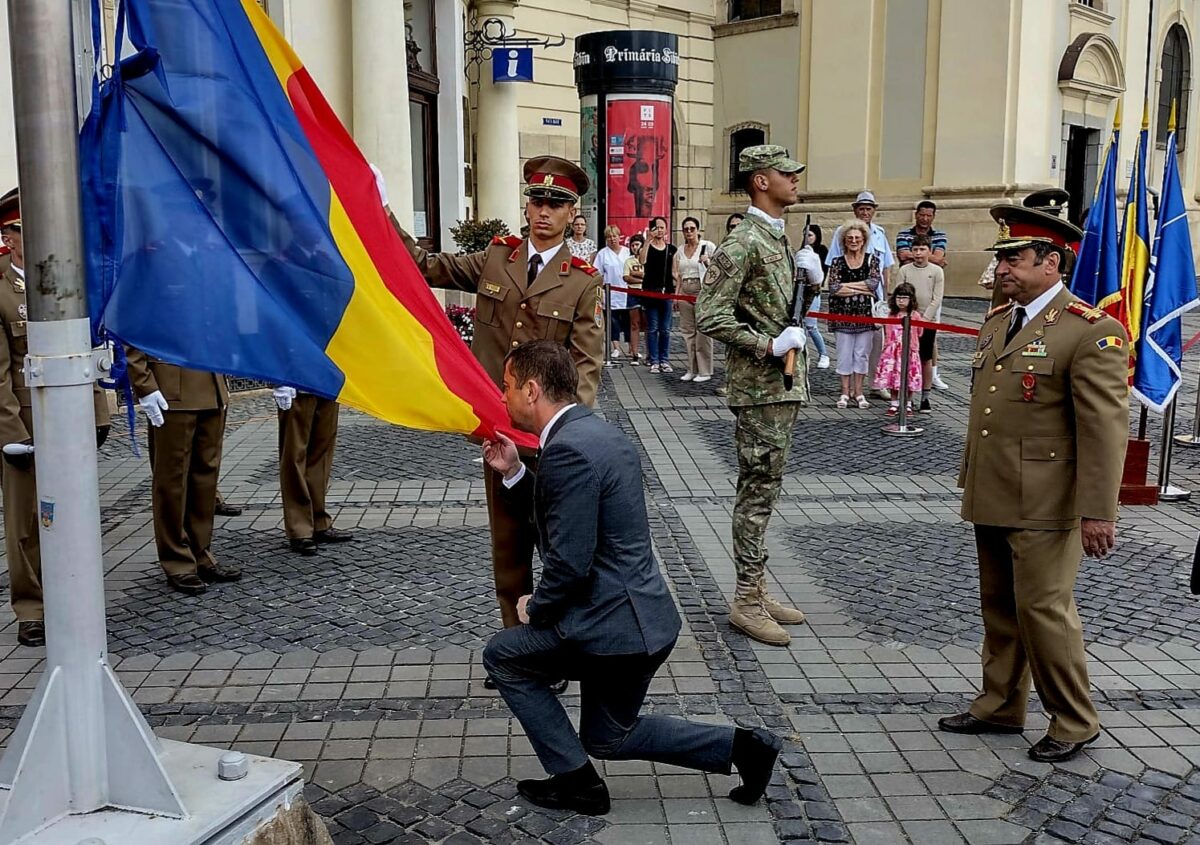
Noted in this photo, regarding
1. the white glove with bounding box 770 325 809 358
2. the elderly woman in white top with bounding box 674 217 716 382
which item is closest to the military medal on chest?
the white glove with bounding box 770 325 809 358

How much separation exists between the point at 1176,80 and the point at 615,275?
2597 centimetres

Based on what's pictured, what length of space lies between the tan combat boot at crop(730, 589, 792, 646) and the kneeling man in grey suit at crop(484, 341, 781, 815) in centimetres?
156

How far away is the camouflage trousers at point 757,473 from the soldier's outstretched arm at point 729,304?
0.99ft

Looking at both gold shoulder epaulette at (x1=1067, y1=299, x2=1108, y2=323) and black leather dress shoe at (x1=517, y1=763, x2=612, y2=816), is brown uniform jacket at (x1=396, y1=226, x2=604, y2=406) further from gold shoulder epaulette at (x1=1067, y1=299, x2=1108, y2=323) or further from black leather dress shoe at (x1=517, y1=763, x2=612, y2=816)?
gold shoulder epaulette at (x1=1067, y1=299, x2=1108, y2=323)

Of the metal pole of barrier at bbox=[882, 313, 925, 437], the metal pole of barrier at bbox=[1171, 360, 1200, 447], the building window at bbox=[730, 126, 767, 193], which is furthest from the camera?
the building window at bbox=[730, 126, 767, 193]

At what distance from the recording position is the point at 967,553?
22.9 feet

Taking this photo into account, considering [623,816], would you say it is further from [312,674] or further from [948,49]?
[948,49]

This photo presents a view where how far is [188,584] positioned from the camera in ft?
20.3

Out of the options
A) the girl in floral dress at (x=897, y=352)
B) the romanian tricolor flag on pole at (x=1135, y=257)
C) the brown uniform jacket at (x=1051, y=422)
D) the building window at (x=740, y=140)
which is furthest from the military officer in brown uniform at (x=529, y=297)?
the building window at (x=740, y=140)

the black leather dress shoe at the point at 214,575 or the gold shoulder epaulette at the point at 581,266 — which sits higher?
the gold shoulder epaulette at the point at 581,266

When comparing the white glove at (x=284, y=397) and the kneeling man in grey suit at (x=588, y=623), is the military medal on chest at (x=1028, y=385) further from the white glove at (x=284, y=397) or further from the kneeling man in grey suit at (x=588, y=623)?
the white glove at (x=284, y=397)

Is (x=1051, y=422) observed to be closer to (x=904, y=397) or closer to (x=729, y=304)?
(x=729, y=304)

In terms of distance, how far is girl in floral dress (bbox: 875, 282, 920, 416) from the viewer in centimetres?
1136

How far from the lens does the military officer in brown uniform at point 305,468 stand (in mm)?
6934
